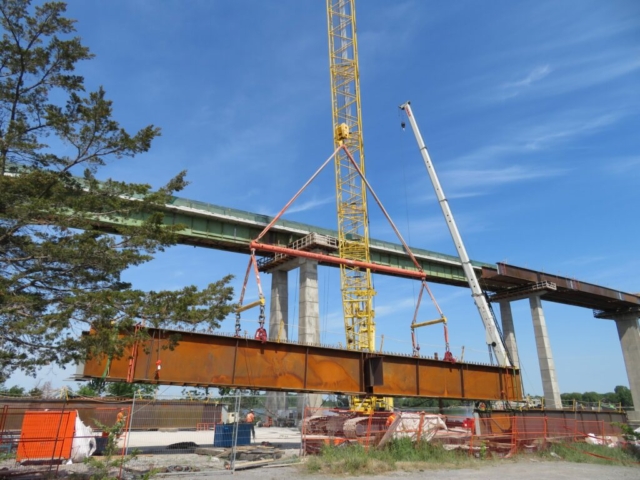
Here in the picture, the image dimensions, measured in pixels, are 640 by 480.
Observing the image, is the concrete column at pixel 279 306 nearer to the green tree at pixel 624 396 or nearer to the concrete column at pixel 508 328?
the concrete column at pixel 508 328

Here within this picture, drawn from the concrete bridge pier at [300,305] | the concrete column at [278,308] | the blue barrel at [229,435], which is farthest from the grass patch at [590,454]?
the concrete column at [278,308]

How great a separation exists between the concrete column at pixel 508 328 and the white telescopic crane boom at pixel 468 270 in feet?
90.2

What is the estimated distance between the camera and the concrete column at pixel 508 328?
58.9m

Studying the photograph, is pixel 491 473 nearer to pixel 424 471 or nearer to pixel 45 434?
pixel 424 471

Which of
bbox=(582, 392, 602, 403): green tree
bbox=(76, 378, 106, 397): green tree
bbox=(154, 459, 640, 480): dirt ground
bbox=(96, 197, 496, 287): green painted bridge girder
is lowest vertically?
bbox=(154, 459, 640, 480): dirt ground

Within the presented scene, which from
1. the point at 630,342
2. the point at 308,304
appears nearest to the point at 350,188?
the point at 308,304

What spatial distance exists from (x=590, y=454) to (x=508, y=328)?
4234 cm

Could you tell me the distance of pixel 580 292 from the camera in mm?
56938

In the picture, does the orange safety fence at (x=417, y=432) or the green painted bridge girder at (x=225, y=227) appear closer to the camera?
the orange safety fence at (x=417, y=432)

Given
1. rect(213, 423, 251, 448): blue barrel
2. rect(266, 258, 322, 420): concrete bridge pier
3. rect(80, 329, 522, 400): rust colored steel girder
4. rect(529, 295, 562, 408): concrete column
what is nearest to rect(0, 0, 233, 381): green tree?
rect(80, 329, 522, 400): rust colored steel girder

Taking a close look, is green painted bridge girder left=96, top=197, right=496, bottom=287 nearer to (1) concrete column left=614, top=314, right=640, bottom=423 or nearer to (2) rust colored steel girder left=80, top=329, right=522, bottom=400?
(2) rust colored steel girder left=80, top=329, right=522, bottom=400

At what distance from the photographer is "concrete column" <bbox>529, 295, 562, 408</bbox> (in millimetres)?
53188

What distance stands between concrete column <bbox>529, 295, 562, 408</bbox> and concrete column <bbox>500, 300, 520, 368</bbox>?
11.3 feet

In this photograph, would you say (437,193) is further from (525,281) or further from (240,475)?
(240,475)
